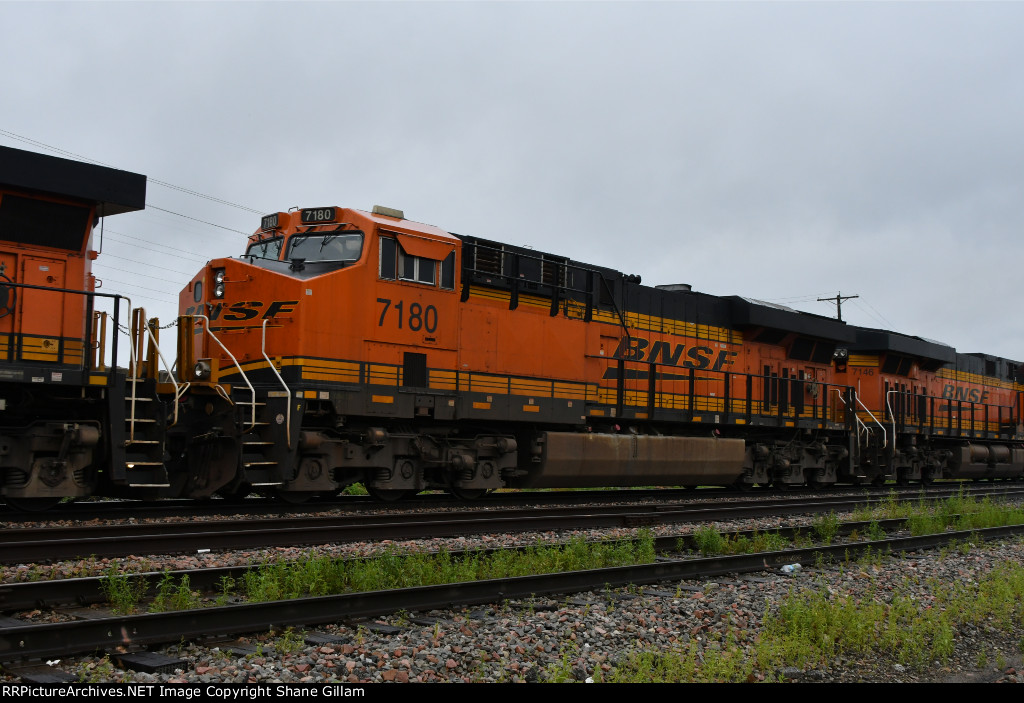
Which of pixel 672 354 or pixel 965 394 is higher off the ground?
pixel 672 354

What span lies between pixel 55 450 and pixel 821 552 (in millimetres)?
7886

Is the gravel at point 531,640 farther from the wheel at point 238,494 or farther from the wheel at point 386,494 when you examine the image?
the wheel at point 386,494

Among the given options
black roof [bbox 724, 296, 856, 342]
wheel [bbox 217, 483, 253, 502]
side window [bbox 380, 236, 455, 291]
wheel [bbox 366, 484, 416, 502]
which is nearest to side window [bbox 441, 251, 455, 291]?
side window [bbox 380, 236, 455, 291]

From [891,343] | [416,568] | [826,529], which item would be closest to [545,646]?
[416,568]

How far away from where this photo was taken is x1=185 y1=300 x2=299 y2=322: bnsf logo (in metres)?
10.6

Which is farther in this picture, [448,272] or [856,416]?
[856,416]

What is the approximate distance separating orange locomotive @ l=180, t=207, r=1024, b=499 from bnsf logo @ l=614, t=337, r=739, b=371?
40 mm

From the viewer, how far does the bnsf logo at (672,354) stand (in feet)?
50.9

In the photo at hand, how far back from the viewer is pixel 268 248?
1171cm

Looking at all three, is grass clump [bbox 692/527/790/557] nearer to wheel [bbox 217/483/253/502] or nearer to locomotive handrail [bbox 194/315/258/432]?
locomotive handrail [bbox 194/315/258/432]

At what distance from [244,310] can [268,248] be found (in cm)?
110

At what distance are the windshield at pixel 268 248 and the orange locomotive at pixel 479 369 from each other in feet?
0.10

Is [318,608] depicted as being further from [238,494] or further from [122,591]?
[238,494]

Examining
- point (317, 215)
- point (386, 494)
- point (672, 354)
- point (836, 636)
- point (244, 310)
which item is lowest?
point (836, 636)
